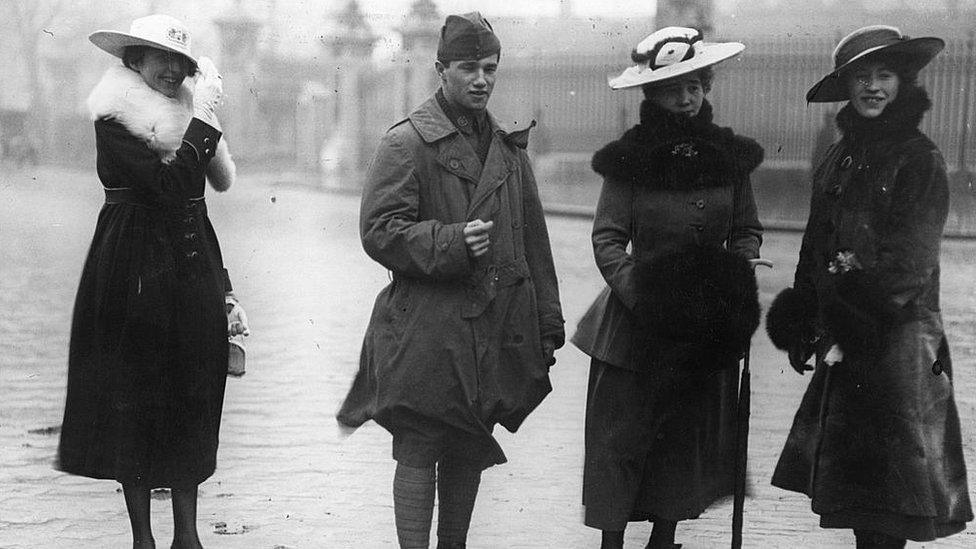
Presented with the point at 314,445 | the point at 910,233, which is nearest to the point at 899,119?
the point at 910,233

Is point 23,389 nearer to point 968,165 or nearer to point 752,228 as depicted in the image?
point 752,228

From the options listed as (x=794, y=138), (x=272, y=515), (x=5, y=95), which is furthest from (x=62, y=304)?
(x=5, y=95)

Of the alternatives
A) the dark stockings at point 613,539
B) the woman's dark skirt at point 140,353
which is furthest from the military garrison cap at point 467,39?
the dark stockings at point 613,539

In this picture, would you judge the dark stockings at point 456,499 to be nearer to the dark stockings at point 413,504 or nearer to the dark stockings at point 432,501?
the dark stockings at point 432,501

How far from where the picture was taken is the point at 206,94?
174 inches

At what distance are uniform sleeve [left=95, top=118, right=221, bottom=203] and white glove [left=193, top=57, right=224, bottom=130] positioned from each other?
32mm

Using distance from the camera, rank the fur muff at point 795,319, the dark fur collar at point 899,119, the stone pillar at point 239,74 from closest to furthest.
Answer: the dark fur collar at point 899,119 → the fur muff at point 795,319 → the stone pillar at point 239,74

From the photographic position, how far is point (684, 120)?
4.35m

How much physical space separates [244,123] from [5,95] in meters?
9.13

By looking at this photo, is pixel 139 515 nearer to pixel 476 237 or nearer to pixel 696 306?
pixel 476 237

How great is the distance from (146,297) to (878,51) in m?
2.38

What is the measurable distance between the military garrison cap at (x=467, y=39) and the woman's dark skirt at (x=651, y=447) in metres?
1.06

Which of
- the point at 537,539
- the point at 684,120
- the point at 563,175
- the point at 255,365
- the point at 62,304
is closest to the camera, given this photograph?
the point at 684,120

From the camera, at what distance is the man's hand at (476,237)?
409 cm
